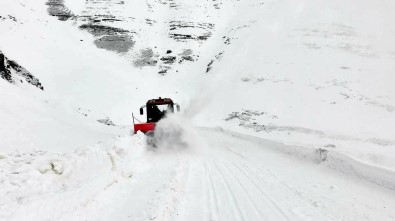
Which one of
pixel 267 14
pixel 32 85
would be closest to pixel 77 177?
pixel 32 85

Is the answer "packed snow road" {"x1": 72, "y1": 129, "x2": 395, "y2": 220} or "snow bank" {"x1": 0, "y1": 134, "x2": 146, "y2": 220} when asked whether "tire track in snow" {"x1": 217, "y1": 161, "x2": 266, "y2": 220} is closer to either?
"packed snow road" {"x1": 72, "y1": 129, "x2": 395, "y2": 220}

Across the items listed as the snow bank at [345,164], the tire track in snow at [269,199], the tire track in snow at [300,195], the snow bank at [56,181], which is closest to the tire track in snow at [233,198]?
the tire track in snow at [269,199]

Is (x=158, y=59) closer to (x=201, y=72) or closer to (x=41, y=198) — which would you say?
(x=201, y=72)

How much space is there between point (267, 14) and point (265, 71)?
21.9 meters

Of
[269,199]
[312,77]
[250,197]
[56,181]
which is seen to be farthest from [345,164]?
[312,77]

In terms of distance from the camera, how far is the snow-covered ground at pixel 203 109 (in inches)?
334

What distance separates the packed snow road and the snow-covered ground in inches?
2.2

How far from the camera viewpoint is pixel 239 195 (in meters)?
9.27

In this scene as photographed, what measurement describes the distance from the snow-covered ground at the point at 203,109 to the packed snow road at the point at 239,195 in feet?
0.19

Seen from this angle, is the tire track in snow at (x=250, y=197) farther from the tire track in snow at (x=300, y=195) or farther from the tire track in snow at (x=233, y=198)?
the tire track in snow at (x=300, y=195)

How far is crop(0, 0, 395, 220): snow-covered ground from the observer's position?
8.48 m

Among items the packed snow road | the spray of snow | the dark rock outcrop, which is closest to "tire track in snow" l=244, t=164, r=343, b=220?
the packed snow road

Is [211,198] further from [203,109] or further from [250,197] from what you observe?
[203,109]

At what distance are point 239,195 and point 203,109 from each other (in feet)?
128
